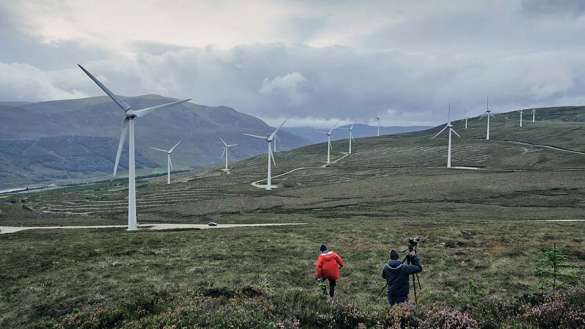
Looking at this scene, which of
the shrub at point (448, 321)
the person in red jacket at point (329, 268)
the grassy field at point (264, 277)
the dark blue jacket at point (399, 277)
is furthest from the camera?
the person in red jacket at point (329, 268)

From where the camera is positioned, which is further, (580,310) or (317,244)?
(317,244)

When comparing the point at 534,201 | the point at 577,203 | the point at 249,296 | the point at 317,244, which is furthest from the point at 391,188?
the point at 249,296

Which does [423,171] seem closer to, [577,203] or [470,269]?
[577,203]

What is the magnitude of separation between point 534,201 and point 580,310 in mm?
84282

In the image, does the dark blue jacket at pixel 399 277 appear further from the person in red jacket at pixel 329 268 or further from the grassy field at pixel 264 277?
the person in red jacket at pixel 329 268

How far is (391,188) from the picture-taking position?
12031 cm

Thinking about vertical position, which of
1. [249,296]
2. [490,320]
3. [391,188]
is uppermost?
[490,320]

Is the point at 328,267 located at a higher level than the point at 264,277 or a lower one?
higher

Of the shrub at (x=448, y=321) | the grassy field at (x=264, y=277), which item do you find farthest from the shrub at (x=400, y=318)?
the shrub at (x=448, y=321)

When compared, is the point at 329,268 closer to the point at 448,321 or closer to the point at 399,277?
the point at 399,277

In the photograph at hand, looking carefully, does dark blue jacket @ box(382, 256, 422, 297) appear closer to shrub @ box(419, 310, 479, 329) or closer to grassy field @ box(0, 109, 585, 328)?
grassy field @ box(0, 109, 585, 328)

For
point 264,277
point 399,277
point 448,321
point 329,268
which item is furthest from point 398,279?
point 264,277

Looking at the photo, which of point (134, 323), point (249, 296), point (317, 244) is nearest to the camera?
point (134, 323)

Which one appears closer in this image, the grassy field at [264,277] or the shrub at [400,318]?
the shrub at [400,318]
